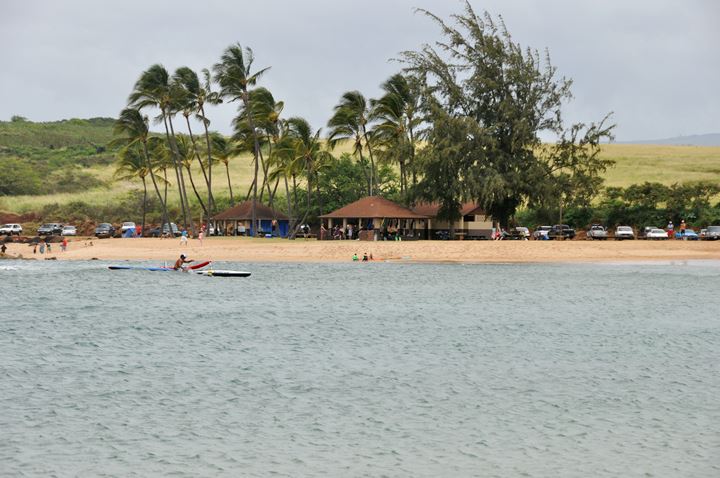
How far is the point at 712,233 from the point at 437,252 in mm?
24159

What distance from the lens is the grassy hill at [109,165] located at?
4898 inches

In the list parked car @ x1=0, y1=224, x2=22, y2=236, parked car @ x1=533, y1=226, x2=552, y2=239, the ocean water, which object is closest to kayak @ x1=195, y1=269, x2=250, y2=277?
the ocean water

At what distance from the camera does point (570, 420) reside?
16.6 m

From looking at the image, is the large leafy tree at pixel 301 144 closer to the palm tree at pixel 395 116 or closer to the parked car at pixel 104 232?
the palm tree at pixel 395 116

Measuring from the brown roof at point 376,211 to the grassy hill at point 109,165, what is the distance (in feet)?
133

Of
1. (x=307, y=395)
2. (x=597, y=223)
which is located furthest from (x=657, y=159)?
(x=307, y=395)

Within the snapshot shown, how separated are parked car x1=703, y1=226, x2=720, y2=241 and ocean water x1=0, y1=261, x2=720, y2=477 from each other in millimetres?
35596

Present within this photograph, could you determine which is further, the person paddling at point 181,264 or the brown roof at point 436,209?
the brown roof at point 436,209

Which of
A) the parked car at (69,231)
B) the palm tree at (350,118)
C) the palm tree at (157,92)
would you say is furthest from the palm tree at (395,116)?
the parked car at (69,231)

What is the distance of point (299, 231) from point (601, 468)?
78806 mm

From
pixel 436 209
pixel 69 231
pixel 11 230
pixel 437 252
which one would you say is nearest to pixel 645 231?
pixel 436 209

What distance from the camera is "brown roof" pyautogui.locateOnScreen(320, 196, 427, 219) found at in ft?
244

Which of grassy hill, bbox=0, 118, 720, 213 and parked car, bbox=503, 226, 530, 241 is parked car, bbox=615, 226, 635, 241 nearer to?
parked car, bbox=503, 226, 530, 241

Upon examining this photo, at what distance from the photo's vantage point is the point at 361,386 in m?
19.9
